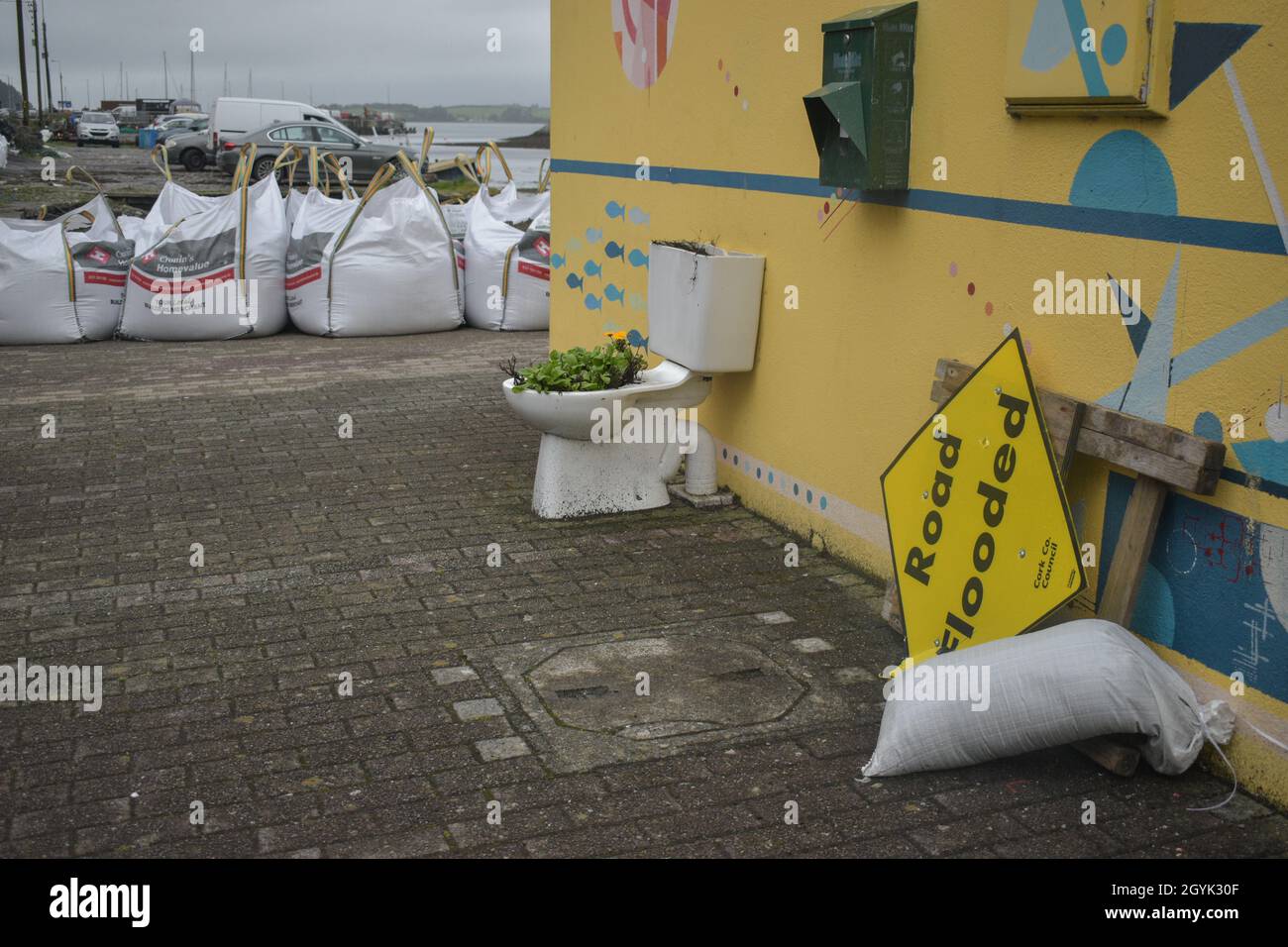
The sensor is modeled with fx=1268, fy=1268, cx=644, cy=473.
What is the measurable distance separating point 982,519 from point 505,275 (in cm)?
787

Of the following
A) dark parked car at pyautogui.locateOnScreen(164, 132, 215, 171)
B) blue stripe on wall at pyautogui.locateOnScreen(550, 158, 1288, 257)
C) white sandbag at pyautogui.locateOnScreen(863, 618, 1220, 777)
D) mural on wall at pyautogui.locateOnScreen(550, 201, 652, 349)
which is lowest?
white sandbag at pyautogui.locateOnScreen(863, 618, 1220, 777)

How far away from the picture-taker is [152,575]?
536 centimetres

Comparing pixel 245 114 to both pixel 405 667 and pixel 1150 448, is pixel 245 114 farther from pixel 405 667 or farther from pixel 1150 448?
pixel 1150 448

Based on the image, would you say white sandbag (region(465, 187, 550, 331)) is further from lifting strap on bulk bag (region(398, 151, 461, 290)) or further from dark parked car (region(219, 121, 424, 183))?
dark parked car (region(219, 121, 424, 183))

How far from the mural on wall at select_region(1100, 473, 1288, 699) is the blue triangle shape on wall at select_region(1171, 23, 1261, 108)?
116 centimetres

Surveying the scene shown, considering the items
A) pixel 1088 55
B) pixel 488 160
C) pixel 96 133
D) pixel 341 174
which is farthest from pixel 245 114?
pixel 1088 55

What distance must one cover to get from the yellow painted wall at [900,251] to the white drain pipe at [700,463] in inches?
5.3

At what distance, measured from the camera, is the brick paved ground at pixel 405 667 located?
133 inches

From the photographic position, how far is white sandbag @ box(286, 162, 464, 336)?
35.6ft

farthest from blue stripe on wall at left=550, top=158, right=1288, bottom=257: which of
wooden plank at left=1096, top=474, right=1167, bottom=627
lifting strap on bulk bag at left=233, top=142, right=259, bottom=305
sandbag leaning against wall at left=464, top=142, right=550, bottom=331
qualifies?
lifting strap on bulk bag at left=233, top=142, right=259, bottom=305

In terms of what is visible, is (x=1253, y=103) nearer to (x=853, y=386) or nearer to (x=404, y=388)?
(x=853, y=386)

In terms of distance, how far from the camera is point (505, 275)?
11.5 m

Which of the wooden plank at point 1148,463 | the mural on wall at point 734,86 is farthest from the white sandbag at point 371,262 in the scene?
the wooden plank at point 1148,463

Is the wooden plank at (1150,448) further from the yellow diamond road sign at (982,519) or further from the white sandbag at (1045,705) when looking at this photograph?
the white sandbag at (1045,705)
